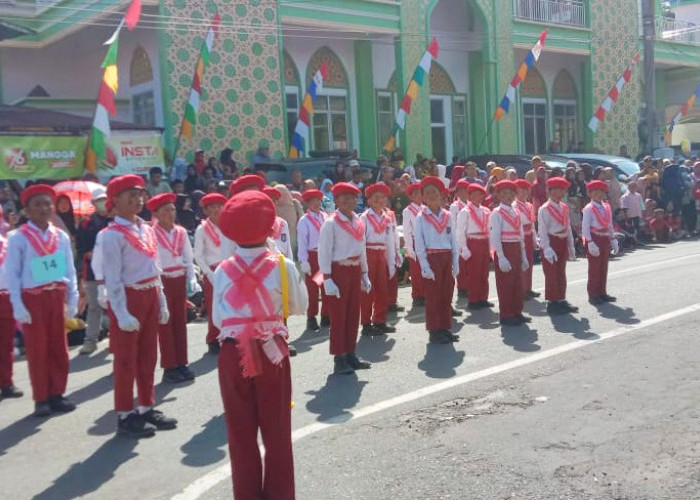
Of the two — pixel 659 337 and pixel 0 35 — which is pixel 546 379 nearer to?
pixel 659 337

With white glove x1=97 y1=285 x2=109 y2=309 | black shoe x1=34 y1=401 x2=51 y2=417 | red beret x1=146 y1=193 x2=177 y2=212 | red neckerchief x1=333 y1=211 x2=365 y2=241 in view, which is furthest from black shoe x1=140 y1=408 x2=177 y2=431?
red neckerchief x1=333 y1=211 x2=365 y2=241

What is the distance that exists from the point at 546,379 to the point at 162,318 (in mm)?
3299

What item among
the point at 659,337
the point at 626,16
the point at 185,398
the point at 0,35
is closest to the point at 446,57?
the point at 626,16

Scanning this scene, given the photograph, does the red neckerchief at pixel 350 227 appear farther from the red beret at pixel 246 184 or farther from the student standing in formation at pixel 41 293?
the student standing in formation at pixel 41 293

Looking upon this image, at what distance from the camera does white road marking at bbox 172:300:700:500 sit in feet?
16.6

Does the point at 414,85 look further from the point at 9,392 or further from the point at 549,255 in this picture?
the point at 9,392

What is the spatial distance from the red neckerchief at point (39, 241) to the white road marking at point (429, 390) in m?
2.70

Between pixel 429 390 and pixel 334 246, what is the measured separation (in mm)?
1758

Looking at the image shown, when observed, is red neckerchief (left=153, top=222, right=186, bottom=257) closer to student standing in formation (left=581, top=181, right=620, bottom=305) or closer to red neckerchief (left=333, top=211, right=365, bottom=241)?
red neckerchief (left=333, top=211, right=365, bottom=241)

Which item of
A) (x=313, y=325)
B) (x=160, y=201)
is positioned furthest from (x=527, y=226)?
(x=160, y=201)

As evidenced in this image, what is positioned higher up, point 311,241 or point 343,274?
point 311,241

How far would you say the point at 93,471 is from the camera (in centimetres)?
548

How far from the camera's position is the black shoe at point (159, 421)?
628cm

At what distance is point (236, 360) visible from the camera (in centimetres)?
430
